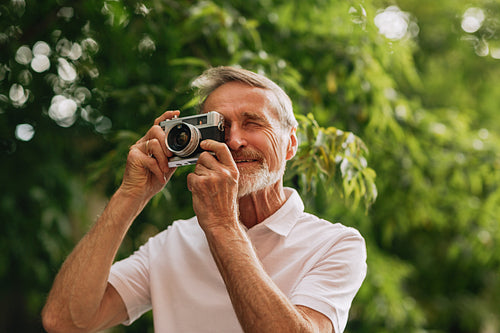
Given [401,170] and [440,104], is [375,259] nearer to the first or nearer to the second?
[401,170]

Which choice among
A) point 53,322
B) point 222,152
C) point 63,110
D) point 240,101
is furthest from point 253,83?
point 63,110

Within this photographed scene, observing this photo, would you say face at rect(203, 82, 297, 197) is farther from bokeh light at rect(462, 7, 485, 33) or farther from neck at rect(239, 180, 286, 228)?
bokeh light at rect(462, 7, 485, 33)

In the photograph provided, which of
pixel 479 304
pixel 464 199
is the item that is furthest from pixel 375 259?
pixel 479 304

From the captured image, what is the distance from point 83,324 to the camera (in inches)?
50.3

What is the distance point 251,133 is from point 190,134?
0.19 m

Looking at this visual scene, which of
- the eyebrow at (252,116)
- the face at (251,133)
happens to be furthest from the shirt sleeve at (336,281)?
the eyebrow at (252,116)

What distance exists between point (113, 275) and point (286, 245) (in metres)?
0.50

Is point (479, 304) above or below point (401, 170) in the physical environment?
below

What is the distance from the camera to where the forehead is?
1.30 m

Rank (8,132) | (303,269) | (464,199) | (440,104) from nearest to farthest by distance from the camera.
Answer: (303,269)
(8,132)
(464,199)
(440,104)

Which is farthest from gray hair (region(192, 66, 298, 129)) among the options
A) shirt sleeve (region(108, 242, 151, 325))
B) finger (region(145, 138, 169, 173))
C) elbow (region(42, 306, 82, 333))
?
elbow (region(42, 306, 82, 333))

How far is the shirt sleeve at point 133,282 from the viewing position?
1.36m

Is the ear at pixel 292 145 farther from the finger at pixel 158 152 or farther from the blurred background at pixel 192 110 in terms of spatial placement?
the finger at pixel 158 152

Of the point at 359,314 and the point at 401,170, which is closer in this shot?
the point at 401,170
